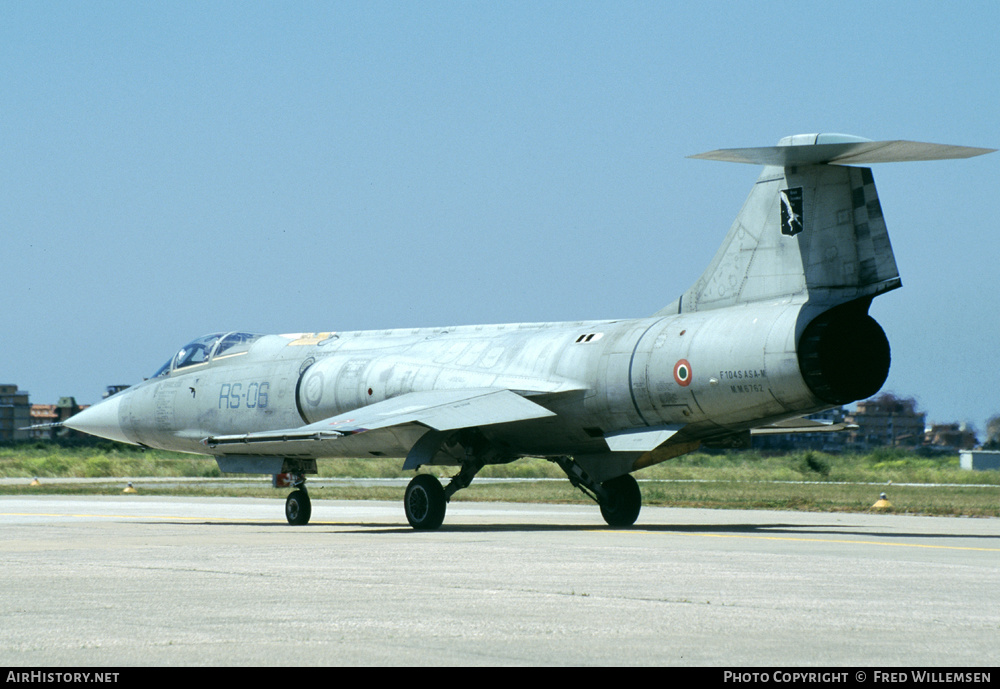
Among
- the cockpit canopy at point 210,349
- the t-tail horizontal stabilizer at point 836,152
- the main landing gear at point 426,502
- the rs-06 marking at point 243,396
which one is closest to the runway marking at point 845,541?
the main landing gear at point 426,502

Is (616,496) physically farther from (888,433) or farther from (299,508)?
(888,433)

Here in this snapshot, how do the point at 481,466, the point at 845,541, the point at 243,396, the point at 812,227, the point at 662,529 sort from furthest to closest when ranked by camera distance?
the point at 243,396 < the point at 481,466 < the point at 662,529 < the point at 812,227 < the point at 845,541

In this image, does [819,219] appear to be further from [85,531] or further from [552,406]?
[85,531]

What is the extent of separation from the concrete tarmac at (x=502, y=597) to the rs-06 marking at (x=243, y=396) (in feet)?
15.7

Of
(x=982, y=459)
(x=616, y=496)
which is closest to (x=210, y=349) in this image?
(x=616, y=496)

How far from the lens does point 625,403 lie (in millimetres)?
18922

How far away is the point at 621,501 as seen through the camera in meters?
20.5

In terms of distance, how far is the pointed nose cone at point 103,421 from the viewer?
2569cm

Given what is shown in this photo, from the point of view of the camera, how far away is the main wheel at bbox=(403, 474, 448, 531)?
19266 millimetres

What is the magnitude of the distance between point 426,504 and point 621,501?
10.9 feet

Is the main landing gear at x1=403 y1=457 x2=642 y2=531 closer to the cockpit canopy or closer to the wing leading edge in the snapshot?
the wing leading edge

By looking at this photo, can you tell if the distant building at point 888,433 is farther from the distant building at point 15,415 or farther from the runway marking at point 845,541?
the distant building at point 15,415

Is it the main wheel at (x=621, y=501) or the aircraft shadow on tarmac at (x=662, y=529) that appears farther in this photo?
the main wheel at (x=621, y=501)
